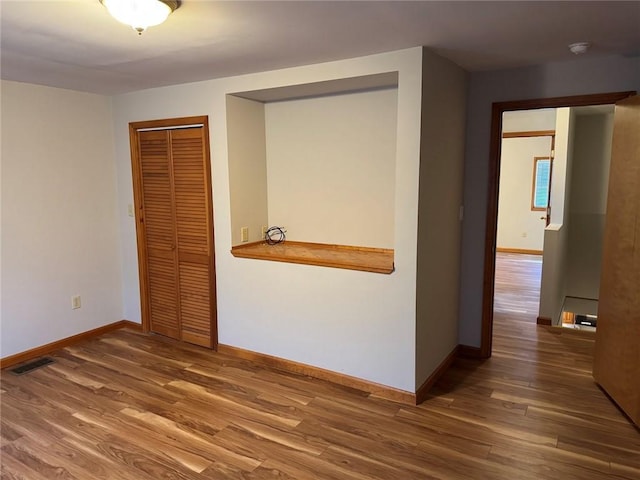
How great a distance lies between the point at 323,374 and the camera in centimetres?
326

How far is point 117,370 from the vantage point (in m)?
3.48

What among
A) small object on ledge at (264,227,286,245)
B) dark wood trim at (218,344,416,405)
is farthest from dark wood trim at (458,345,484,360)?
small object on ledge at (264,227,286,245)

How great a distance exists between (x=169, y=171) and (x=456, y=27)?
8.65 feet

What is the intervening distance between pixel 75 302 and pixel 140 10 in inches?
121

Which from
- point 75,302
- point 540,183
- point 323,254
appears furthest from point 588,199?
point 75,302

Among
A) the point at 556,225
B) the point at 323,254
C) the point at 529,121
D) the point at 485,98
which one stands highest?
the point at 529,121

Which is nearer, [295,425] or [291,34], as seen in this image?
[291,34]

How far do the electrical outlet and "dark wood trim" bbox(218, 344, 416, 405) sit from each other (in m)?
1.41

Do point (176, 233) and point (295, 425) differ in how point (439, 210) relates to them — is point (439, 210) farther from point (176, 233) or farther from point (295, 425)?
point (176, 233)

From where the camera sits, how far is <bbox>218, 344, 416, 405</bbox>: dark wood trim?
2.96 metres

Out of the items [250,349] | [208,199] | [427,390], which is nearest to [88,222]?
[208,199]

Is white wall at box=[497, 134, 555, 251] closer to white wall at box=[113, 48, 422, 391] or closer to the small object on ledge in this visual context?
the small object on ledge

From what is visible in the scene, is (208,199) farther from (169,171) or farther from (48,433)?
(48,433)

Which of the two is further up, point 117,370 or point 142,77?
point 142,77
